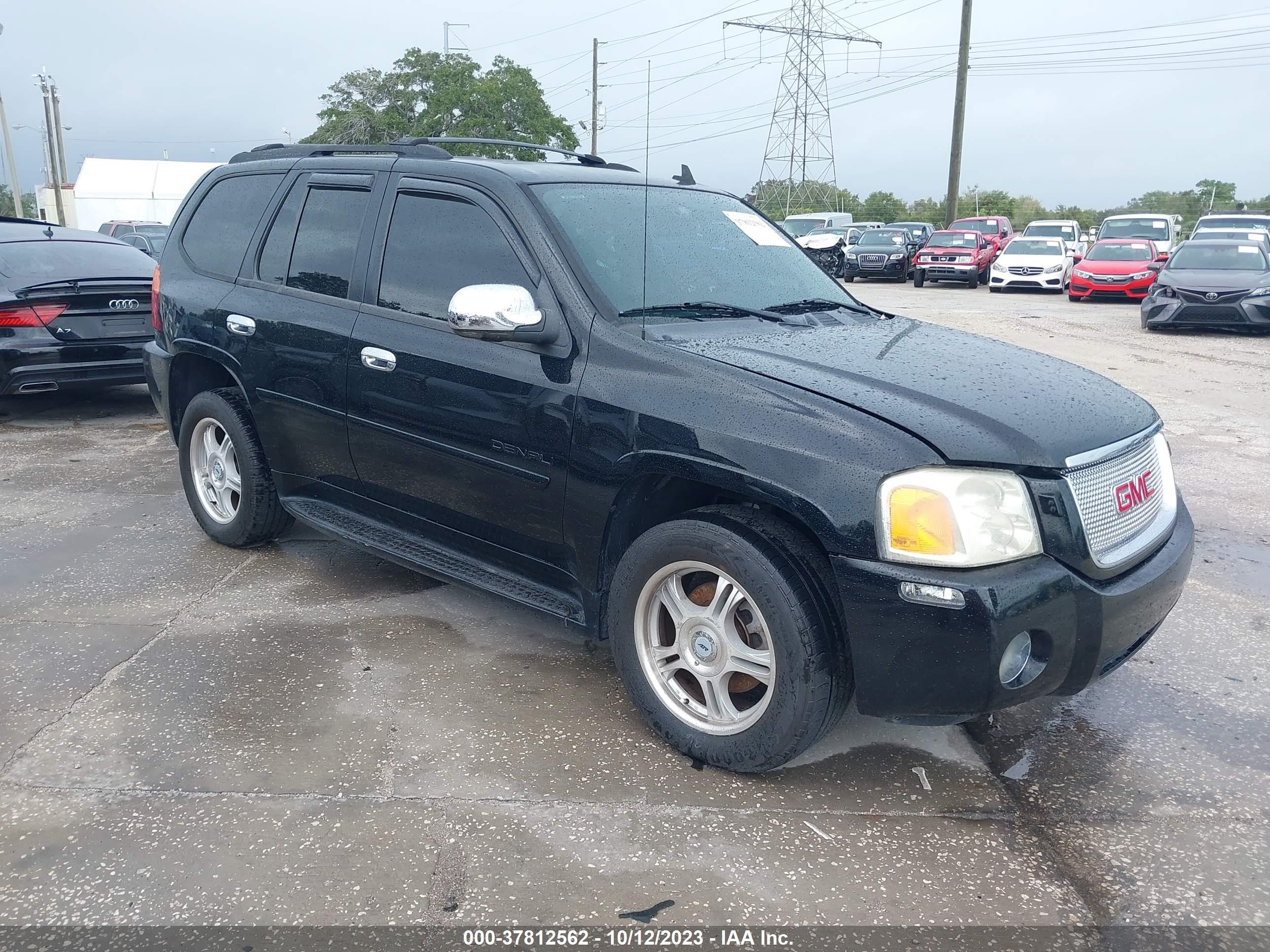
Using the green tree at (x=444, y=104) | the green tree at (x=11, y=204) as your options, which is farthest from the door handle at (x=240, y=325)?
the green tree at (x=11, y=204)

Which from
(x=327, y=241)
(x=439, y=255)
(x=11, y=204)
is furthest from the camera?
(x=11, y=204)

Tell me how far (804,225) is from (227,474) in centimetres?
3050

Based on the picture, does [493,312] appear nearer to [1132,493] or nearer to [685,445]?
[685,445]

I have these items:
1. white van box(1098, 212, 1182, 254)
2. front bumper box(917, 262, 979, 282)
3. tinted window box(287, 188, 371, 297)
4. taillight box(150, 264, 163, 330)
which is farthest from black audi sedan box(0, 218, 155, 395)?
white van box(1098, 212, 1182, 254)

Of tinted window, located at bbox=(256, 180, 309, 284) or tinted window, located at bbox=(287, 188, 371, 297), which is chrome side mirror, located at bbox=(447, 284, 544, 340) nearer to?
tinted window, located at bbox=(287, 188, 371, 297)

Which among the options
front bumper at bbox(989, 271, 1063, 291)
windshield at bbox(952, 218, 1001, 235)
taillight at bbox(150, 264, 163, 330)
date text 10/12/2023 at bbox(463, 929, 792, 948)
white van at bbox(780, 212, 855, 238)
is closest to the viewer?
date text 10/12/2023 at bbox(463, 929, 792, 948)

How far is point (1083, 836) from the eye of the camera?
113 inches

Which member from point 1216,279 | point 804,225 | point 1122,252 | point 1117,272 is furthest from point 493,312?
point 804,225

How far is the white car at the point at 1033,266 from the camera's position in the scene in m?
23.4

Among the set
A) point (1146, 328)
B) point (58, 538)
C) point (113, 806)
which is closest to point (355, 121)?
point (1146, 328)

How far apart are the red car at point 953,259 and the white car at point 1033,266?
1189 millimetres

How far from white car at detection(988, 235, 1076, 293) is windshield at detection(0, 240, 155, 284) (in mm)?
19782

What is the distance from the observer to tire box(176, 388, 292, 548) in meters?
4.77

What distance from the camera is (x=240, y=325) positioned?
4.61 metres
